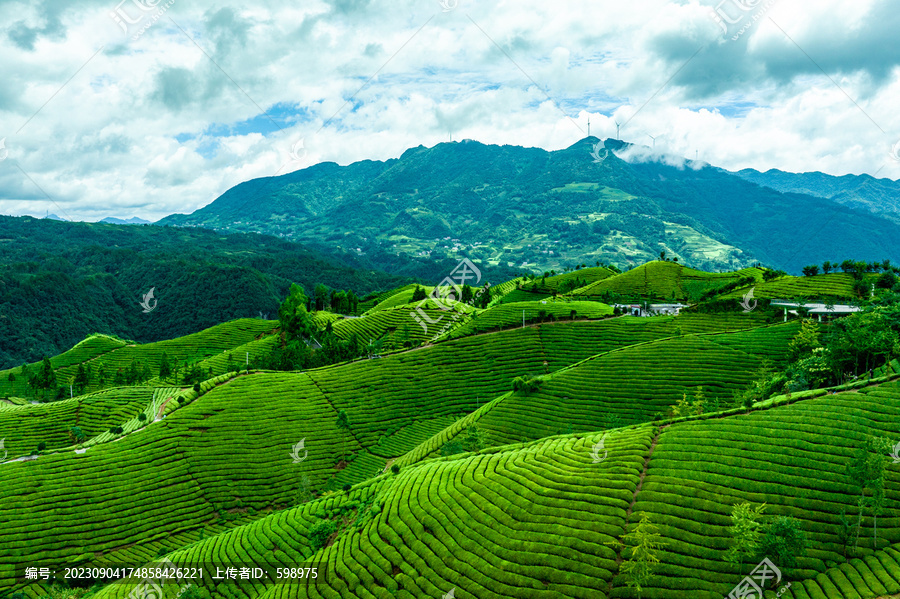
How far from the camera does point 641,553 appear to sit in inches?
975

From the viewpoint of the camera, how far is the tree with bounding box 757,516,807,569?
2336 centimetres

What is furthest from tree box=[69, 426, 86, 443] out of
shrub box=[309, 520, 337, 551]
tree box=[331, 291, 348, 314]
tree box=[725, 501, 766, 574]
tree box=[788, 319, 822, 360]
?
tree box=[331, 291, 348, 314]

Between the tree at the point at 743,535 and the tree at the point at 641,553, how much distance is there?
123 inches

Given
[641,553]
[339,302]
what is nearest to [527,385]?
[641,553]

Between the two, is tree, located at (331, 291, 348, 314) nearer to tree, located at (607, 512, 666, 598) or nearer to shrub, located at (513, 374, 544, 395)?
shrub, located at (513, 374, 544, 395)

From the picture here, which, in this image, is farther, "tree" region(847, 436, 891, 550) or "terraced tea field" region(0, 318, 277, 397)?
"terraced tea field" region(0, 318, 277, 397)

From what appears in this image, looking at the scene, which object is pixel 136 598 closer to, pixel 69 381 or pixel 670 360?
pixel 670 360

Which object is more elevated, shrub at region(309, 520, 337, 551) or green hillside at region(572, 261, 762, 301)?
green hillside at region(572, 261, 762, 301)

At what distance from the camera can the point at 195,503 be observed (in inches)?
1986

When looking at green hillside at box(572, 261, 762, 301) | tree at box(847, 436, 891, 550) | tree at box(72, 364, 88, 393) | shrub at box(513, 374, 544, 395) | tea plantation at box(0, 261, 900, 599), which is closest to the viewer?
tree at box(847, 436, 891, 550)

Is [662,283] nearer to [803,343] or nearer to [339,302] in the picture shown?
[803,343]

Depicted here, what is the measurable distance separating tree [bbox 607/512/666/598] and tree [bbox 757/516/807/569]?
14.5 feet

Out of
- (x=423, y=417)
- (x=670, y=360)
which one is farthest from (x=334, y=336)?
(x=670, y=360)

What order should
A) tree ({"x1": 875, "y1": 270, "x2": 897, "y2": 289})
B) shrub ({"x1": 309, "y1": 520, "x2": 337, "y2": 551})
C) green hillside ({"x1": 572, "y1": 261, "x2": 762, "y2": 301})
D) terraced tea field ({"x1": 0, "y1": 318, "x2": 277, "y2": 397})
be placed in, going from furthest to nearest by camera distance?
green hillside ({"x1": 572, "y1": 261, "x2": 762, "y2": 301}) → terraced tea field ({"x1": 0, "y1": 318, "x2": 277, "y2": 397}) → tree ({"x1": 875, "y1": 270, "x2": 897, "y2": 289}) → shrub ({"x1": 309, "y1": 520, "x2": 337, "y2": 551})
